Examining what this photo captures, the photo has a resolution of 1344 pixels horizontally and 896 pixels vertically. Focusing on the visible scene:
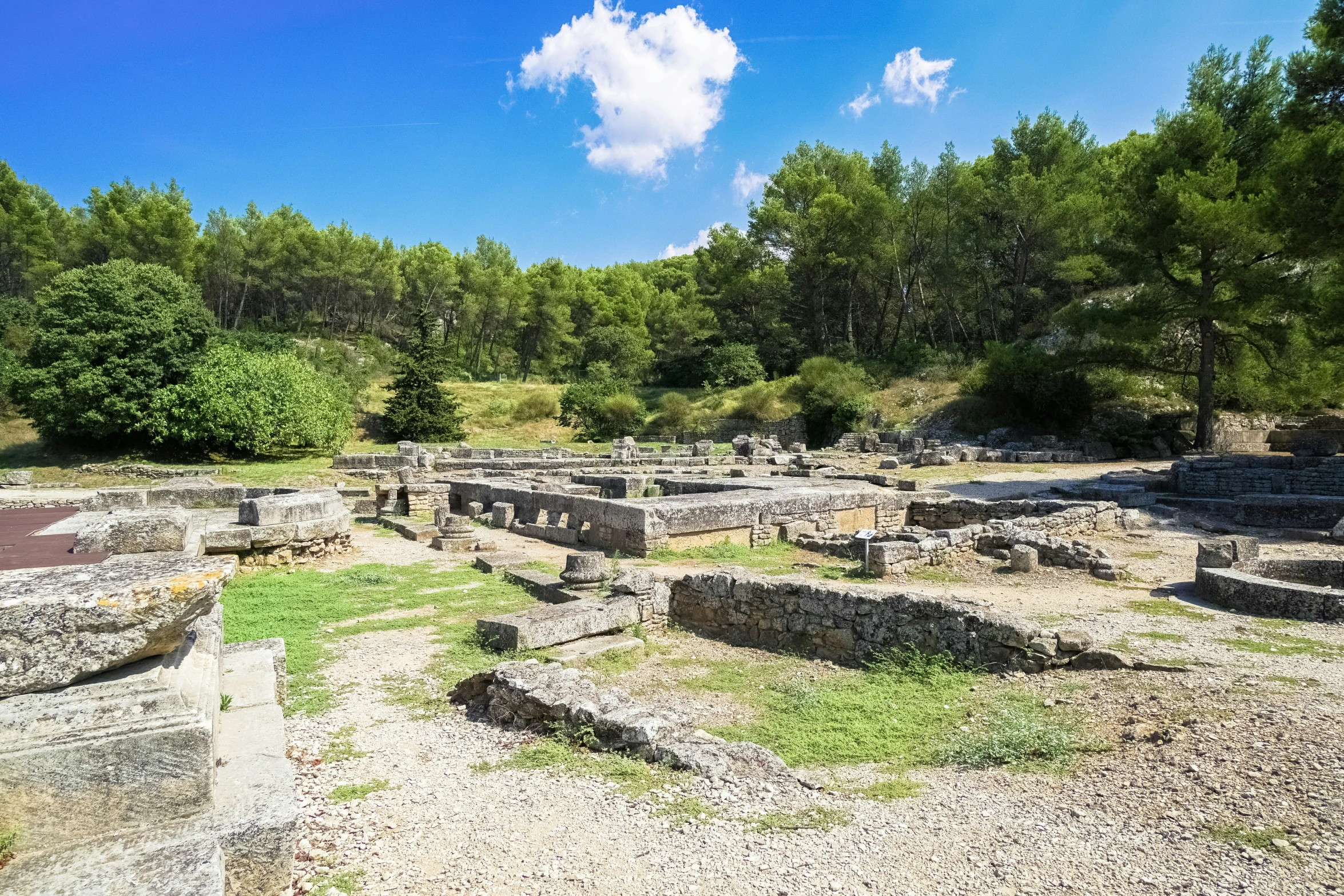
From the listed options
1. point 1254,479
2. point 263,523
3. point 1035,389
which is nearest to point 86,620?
point 263,523

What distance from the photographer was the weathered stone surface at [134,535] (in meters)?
5.00

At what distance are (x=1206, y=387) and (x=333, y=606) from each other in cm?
2918

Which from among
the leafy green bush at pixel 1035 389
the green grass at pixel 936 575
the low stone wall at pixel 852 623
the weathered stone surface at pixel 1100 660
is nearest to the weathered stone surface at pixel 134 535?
the low stone wall at pixel 852 623

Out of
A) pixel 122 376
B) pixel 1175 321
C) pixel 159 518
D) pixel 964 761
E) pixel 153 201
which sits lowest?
pixel 964 761

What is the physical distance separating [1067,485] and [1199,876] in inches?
682

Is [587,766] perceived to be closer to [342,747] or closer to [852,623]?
[342,747]

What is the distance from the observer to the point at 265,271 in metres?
52.4

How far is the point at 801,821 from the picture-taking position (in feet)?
12.1

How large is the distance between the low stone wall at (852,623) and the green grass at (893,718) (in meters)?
0.25

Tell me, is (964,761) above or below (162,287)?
below

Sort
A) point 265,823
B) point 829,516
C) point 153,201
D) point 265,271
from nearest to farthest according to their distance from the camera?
point 265,823 → point 829,516 → point 153,201 → point 265,271

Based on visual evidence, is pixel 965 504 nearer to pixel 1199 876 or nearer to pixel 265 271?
pixel 1199 876

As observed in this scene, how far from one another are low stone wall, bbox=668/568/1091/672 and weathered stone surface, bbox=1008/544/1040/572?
3771mm

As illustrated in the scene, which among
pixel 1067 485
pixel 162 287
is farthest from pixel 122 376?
pixel 1067 485
